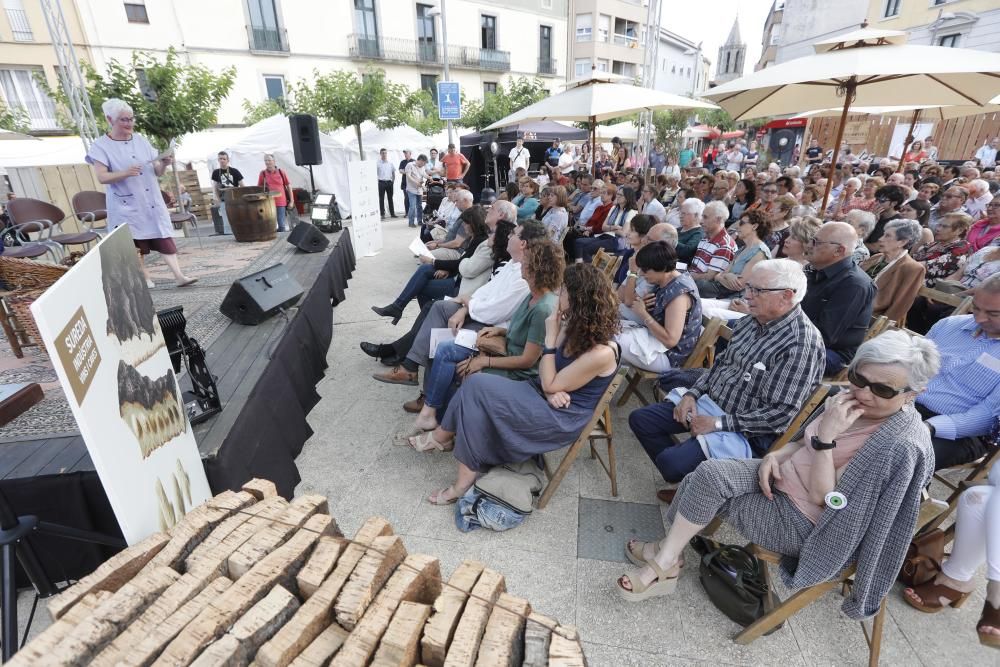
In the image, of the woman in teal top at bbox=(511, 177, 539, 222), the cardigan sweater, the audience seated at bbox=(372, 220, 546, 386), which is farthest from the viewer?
the woman in teal top at bbox=(511, 177, 539, 222)

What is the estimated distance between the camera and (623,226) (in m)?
6.52

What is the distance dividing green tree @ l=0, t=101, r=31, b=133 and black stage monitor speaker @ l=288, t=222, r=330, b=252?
48.6ft

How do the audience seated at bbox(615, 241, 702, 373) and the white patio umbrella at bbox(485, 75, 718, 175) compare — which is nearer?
the audience seated at bbox(615, 241, 702, 373)

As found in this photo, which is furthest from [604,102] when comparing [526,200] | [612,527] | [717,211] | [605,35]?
[605,35]

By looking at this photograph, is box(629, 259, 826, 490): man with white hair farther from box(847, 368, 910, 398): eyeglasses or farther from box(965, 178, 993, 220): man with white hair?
box(965, 178, 993, 220): man with white hair

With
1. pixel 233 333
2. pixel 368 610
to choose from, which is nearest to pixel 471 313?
pixel 233 333

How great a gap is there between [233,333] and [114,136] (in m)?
2.14

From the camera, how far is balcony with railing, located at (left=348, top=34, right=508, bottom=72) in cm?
2192

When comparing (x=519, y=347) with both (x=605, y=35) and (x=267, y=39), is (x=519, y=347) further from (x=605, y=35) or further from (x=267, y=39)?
(x=605, y=35)

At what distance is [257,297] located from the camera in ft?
12.4

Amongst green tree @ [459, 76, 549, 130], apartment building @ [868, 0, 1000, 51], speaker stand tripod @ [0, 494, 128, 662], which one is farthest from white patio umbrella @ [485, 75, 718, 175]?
apartment building @ [868, 0, 1000, 51]

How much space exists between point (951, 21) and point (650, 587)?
27674 millimetres

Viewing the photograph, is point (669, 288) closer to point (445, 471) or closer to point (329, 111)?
point (445, 471)

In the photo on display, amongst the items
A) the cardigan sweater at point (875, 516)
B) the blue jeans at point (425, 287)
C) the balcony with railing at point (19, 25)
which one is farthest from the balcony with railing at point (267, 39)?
the cardigan sweater at point (875, 516)
